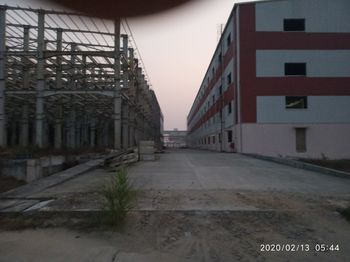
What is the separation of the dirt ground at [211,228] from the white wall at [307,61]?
70.3ft

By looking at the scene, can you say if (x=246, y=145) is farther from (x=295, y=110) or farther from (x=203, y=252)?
(x=203, y=252)

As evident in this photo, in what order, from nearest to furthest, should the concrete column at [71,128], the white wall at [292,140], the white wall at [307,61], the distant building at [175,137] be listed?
the concrete column at [71,128] → the white wall at [292,140] → the white wall at [307,61] → the distant building at [175,137]

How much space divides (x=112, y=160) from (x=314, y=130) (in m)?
19.5

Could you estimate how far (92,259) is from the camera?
4586 mm

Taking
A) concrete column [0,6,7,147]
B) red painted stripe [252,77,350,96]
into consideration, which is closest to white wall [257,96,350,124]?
red painted stripe [252,77,350,96]

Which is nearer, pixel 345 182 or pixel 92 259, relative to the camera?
pixel 92 259

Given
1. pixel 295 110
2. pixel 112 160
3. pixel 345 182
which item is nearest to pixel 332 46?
pixel 295 110

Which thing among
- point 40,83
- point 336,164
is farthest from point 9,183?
point 336,164

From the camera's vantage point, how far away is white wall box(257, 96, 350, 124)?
27594 millimetres

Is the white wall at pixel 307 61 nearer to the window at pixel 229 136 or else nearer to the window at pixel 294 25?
the window at pixel 294 25

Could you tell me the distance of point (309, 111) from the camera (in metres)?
27.7

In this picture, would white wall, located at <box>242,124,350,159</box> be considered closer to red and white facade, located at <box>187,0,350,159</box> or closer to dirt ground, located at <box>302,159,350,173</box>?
red and white facade, located at <box>187,0,350,159</box>

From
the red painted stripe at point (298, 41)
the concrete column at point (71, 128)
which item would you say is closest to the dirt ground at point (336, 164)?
the red painted stripe at point (298, 41)

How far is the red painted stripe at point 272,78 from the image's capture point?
1089 inches
